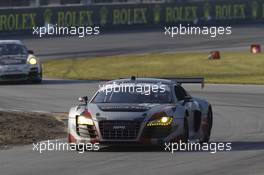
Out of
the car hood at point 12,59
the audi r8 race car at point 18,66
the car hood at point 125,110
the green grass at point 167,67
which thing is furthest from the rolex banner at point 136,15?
the car hood at point 125,110

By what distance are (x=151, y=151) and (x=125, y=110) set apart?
764 mm

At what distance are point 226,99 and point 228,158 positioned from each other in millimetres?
12400

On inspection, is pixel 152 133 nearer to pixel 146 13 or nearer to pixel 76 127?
pixel 76 127

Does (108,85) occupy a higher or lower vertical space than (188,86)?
higher

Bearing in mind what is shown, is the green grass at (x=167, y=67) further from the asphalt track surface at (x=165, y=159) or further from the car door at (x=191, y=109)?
the car door at (x=191, y=109)

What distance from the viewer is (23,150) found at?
1652 centimetres

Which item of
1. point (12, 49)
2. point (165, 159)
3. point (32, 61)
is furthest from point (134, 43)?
point (165, 159)

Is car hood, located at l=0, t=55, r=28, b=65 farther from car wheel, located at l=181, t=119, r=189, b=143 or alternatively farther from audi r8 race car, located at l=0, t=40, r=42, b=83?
car wheel, located at l=181, t=119, r=189, b=143

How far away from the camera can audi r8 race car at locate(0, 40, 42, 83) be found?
109 feet

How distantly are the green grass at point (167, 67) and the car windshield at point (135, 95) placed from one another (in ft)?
53.6

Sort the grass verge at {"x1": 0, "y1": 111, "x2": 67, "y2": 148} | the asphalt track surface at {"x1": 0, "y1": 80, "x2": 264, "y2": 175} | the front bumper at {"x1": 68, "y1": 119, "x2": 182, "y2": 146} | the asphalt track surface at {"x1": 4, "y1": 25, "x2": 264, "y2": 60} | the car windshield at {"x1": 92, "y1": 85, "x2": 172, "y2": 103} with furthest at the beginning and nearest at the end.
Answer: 1. the asphalt track surface at {"x1": 4, "y1": 25, "x2": 264, "y2": 60}
2. the grass verge at {"x1": 0, "y1": 111, "x2": 67, "y2": 148}
3. the car windshield at {"x1": 92, "y1": 85, "x2": 172, "y2": 103}
4. the front bumper at {"x1": 68, "y1": 119, "x2": 182, "y2": 146}
5. the asphalt track surface at {"x1": 0, "y1": 80, "x2": 264, "y2": 175}

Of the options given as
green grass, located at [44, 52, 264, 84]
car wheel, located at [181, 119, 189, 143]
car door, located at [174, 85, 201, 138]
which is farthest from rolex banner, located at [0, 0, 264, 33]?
car wheel, located at [181, 119, 189, 143]

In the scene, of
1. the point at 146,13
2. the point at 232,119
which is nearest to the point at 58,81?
the point at 232,119

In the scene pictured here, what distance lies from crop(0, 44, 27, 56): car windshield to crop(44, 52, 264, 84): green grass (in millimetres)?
2939
